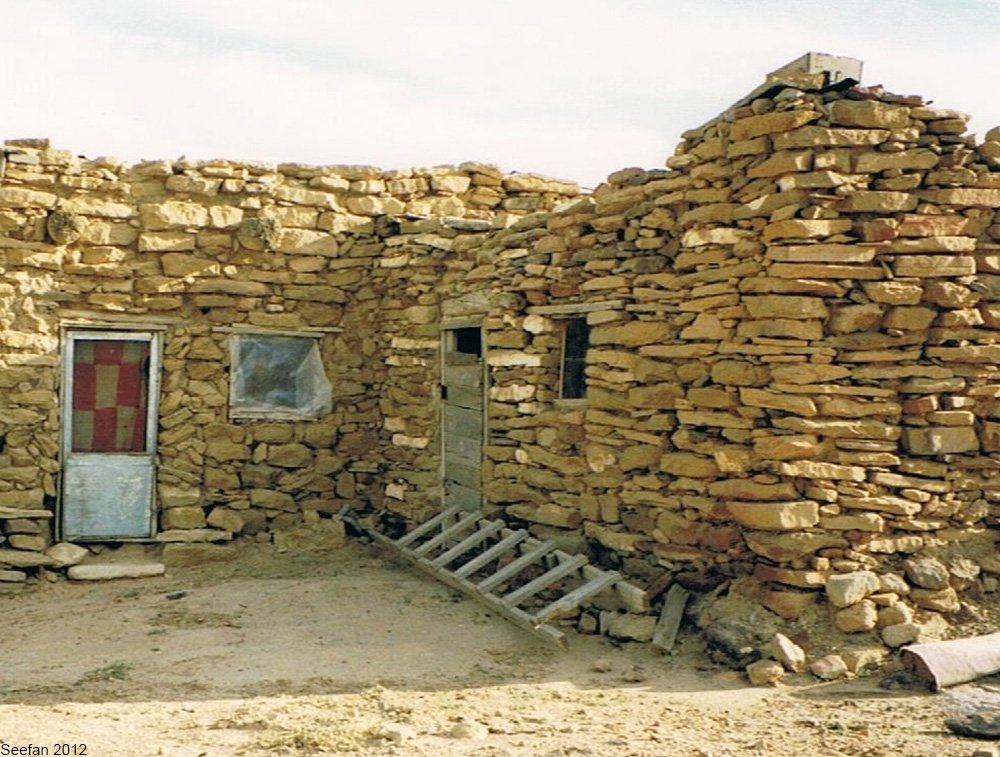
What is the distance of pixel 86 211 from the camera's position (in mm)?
8688

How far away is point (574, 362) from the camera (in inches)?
317

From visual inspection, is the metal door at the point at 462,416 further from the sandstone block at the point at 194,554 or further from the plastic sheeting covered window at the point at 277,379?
the sandstone block at the point at 194,554

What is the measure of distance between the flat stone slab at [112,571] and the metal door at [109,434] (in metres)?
0.33

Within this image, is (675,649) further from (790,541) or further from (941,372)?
(941,372)

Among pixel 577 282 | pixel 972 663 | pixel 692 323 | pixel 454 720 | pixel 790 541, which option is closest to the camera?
pixel 454 720

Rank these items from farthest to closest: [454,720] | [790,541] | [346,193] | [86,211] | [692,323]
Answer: [346,193]
[86,211]
[692,323]
[790,541]
[454,720]

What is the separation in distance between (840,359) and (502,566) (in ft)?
9.79

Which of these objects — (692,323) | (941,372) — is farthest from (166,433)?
(941,372)

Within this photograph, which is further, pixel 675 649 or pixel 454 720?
pixel 675 649

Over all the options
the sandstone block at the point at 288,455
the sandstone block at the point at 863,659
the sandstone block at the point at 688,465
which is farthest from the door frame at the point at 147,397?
the sandstone block at the point at 863,659

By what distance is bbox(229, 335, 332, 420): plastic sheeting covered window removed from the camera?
922cm

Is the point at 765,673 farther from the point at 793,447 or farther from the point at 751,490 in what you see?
the point at 793,447

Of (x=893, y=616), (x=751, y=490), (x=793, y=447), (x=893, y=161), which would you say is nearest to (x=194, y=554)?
(x=751, y=490)

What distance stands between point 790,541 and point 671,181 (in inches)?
99.8
